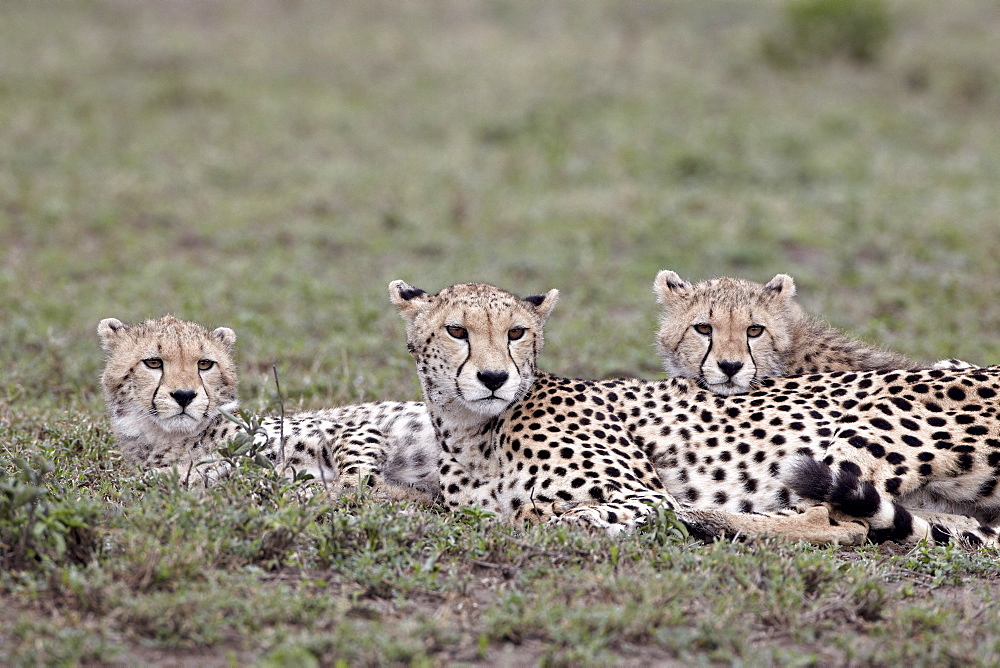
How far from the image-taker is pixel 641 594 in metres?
3.17

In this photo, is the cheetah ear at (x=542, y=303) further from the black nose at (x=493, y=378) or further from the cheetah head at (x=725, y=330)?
the cheetah head at (x=725, y=330)

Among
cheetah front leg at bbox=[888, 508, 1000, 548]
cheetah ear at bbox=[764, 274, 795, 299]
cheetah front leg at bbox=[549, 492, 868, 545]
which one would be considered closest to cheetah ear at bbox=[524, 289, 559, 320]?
cheetah front leg at bbox=[549, 492, 868, 545]

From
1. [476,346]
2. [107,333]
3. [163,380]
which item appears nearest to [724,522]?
[476,346]

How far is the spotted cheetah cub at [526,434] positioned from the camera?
3.84m

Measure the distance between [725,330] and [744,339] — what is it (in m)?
0.09

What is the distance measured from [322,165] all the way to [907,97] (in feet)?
21.5

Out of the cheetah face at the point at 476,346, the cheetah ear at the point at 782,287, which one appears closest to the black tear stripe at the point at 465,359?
the cheetah face at the point at 476,346

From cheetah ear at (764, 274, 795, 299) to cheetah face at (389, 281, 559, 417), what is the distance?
126 cm

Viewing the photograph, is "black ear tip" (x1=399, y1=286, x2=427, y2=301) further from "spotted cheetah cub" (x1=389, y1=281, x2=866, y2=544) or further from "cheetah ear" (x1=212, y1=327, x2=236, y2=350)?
"cheetah ear" (x1=212, y1=327, x2=236, y2=350)

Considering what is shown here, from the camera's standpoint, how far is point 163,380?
14.7 ft

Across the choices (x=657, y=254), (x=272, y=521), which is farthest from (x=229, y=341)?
(x=657, y=254)

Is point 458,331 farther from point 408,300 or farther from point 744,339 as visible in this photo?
point 744,339

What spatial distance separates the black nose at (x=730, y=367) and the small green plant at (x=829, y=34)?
31.8ft

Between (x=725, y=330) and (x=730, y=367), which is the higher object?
(x=725, y=330)
